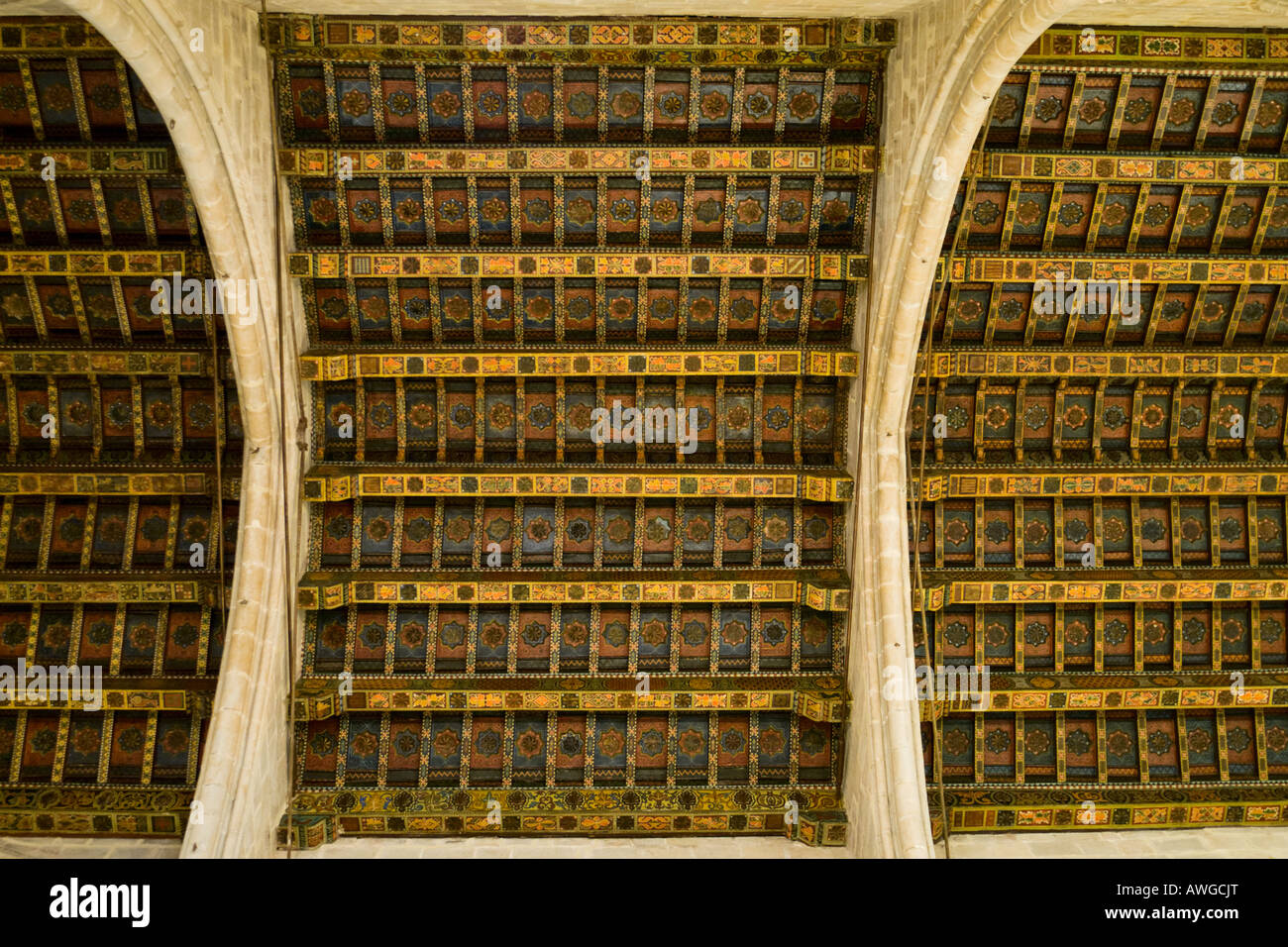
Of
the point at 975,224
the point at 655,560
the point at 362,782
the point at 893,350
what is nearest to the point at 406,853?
the point at 362,782

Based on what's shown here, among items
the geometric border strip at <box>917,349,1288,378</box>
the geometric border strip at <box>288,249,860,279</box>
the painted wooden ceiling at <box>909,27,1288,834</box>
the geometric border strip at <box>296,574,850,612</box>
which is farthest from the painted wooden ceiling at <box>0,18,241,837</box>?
the geometric border strip at <box>917,349,1288,378</box>

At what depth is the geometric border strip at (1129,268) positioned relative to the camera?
14.2 m

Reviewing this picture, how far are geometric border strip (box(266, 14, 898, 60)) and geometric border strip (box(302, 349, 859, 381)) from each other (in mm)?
4088

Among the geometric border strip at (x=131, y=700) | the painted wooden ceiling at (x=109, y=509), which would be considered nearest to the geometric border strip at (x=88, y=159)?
the painted wooden ceiling at (x=109, y=509)

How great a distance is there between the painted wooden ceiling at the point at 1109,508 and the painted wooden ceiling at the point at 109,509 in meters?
11.0

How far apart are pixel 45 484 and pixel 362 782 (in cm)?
651

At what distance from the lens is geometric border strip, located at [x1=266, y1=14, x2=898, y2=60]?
12734 mm

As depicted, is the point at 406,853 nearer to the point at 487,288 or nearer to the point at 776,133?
the point at 487,288

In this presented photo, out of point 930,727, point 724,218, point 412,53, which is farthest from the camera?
point 930,727

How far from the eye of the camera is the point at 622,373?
48.4 ft

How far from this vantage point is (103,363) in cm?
1439

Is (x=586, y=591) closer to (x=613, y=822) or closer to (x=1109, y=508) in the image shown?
(x=613, y=822)

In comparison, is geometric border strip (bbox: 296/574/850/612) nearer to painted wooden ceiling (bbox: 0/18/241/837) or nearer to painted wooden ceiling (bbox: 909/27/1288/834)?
painted wooden ceiling (bbox: 909/27/1288/834)

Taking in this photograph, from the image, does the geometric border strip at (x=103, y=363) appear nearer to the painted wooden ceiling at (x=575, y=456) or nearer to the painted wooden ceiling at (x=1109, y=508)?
the painted wooden ceiling at (x=575, y=456)
